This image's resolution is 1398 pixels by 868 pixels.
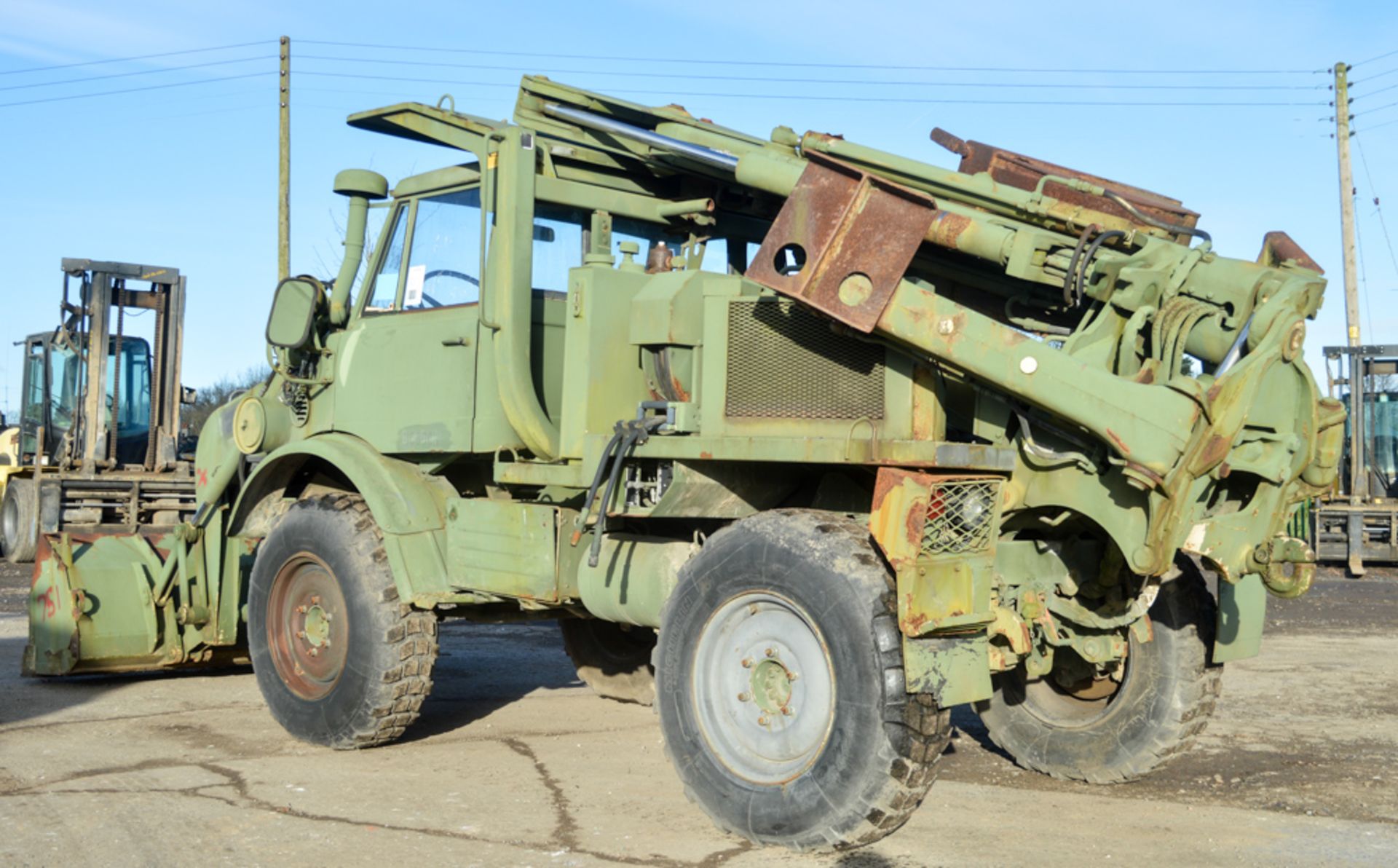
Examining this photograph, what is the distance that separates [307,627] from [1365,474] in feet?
62.1

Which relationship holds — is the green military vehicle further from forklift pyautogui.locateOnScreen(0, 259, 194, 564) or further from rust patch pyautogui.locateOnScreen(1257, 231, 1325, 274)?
forklift pyautogui.locateOnScreen(0, 259, 194, 564)

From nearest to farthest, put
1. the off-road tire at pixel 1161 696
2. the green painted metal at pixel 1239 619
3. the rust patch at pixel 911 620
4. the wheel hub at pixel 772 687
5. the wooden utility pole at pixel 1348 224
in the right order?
the rust patch at pixel 911 620, the wheel hub at pixel 772 687, the green painted metal at pixel 1239 619, the off-road tire at pixel 1161 696, the wooden utility pole at pixel 1348 224

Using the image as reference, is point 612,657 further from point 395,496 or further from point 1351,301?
point 1351,301

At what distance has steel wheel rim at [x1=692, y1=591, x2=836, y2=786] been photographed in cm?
536

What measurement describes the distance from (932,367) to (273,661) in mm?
3956

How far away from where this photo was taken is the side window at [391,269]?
778 centimetres

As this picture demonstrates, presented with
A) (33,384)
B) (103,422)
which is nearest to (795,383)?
(103,422)

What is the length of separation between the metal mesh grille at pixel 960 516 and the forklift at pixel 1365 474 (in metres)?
16.4

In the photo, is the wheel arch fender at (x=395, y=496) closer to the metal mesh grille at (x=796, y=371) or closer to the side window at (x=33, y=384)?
the metal mesh grille at (x=796, y=371)

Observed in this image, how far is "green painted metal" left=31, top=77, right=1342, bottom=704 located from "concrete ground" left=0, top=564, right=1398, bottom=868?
681 mm

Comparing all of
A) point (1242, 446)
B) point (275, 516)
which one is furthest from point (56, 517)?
point (1242, 446)

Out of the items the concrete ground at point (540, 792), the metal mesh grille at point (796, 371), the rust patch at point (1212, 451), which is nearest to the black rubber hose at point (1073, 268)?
the metal mesh grille at point (796, 371)

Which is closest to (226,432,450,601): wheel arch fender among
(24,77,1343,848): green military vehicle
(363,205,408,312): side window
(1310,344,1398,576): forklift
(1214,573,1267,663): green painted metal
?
(24,77,1343,848): green military vehicle

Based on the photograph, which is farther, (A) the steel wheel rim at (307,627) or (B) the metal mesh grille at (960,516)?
(A) the steel wheel rim at (307,627)
